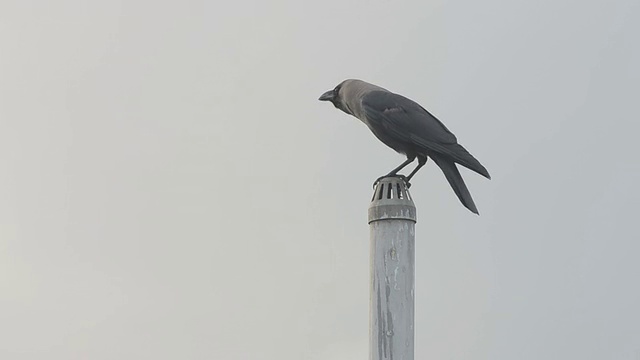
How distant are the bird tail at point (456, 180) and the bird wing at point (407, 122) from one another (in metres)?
0.10

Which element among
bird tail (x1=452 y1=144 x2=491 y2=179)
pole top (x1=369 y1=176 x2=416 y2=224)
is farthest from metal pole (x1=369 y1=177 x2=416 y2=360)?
bird tail (x1=452 y1=144 x2=491 y2=179)

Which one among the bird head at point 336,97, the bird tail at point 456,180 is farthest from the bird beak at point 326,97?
the bird tail at point 456,180

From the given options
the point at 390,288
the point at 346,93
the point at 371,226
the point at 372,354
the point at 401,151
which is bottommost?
the point at 372,354

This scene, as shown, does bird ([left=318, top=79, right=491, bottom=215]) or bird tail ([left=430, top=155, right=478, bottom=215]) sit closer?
bird tail ([left=430, top=155, right=478, bottom=215])

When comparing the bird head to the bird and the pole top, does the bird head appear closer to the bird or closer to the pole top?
the bird

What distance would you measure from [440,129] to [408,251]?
1.63 meters

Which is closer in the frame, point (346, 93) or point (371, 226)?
point (371, 226)

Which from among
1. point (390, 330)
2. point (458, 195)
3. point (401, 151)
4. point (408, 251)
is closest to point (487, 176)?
point (458, 195)

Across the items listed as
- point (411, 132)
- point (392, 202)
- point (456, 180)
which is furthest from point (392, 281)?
point (411, 132)

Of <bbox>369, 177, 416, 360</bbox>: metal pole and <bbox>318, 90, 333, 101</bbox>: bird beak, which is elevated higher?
<bbox>318, 90, 333, 101</bbox>: bird beak

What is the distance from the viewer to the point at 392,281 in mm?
6207

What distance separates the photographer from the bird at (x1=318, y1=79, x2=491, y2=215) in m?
7.36

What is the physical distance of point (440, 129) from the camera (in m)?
7.57

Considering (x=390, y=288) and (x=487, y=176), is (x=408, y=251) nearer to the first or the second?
(x=390, y=288)
